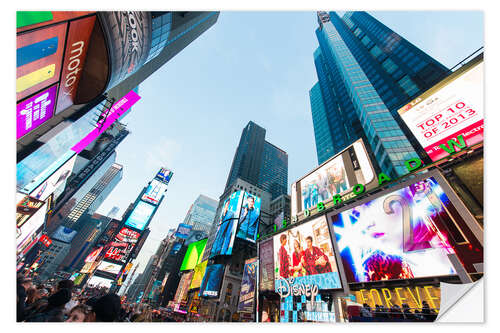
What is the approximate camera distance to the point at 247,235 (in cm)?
4388

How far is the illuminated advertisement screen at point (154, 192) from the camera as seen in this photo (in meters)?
56.3

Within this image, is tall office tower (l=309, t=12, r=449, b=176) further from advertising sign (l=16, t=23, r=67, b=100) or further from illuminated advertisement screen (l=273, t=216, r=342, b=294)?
advertising sign (l=16, t=23, r=67, b=100)

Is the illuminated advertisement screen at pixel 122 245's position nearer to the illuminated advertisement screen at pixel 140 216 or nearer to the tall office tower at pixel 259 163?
the illuminated advertisement screen at pixel 140 216

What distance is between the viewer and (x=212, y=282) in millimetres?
39281

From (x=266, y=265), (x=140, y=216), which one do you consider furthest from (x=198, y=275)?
(x=266, y=265)

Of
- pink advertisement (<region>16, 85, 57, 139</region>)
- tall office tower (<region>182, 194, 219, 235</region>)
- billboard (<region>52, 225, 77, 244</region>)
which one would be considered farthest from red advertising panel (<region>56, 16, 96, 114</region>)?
tall office tower (<region>182, 194, 219, 235</region>)

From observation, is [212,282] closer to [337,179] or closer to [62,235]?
[337,179]

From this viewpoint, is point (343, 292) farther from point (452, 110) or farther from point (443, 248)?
point (452, 110)

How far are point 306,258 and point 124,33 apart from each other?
19.7 m

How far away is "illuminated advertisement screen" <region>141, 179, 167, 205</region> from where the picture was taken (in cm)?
5629

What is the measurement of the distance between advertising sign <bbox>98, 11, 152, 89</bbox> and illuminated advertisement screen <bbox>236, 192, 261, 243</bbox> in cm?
3934

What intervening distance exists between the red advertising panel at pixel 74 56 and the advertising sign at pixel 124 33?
805 millimetres
